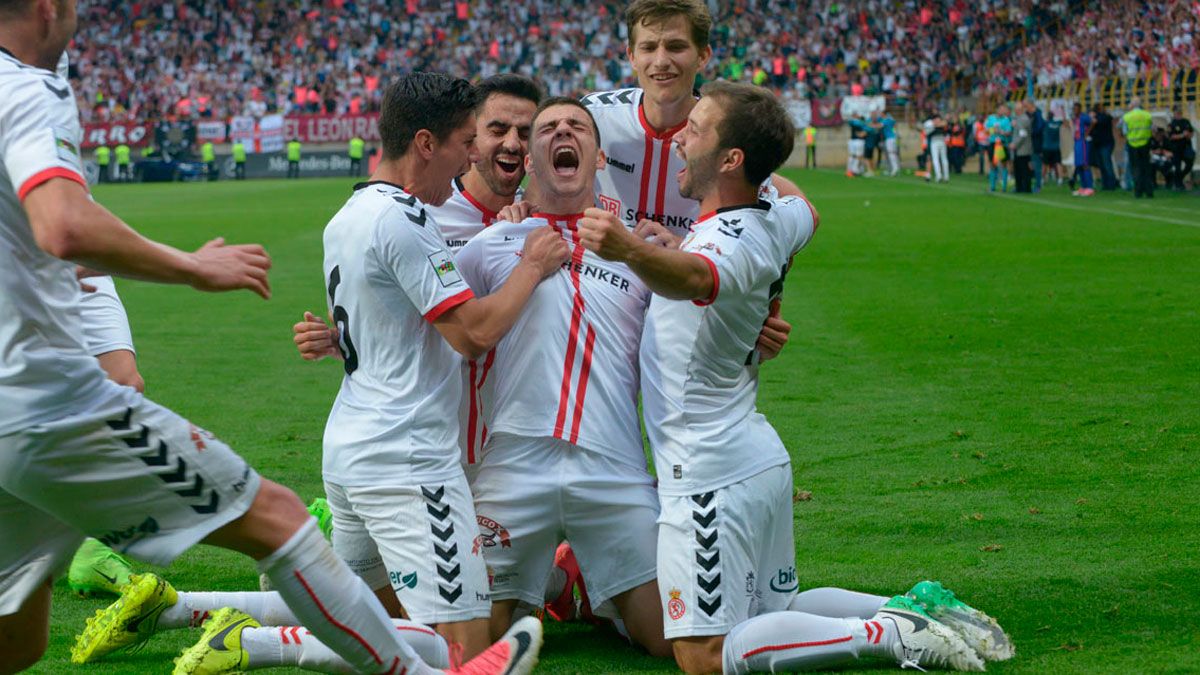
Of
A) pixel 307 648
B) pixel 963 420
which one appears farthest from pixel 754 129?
pixel 963 420

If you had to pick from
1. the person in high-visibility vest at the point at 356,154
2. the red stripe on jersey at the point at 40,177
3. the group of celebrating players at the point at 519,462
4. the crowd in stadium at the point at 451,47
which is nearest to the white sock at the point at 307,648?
the group of celebrating players at the point at 519,462

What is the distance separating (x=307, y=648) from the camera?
4.72 m

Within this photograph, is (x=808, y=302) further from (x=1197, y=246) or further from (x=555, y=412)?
(x=555, y=412)

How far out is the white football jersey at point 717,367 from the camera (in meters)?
5.05

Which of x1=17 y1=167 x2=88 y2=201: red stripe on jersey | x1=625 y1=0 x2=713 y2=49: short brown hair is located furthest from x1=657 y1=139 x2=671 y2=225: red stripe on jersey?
x1=17 y1=167 x2=88 y2=201: red stripe on jersey

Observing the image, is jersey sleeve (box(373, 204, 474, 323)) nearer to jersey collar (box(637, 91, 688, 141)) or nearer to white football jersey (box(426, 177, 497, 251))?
white football jersey (box(426, 177, 497, 251))

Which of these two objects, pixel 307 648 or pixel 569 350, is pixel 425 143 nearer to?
pixel 569 350

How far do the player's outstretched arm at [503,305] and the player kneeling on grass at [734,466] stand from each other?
47 cm

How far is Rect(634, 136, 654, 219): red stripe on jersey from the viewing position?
21.9ft

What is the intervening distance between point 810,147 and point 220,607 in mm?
47432

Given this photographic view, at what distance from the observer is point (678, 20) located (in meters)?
6.62

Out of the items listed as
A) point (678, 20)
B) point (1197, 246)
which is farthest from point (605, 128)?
point (1197, 246)

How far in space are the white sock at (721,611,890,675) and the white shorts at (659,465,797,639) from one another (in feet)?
0.25

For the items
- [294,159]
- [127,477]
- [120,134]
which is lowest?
[294,159]
